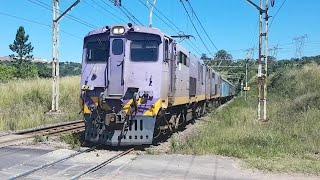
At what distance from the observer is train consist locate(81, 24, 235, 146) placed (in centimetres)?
1405

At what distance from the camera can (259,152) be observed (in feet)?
43.9

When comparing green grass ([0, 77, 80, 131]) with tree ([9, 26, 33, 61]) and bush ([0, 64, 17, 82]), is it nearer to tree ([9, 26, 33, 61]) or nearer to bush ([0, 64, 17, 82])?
bush ([0, 64, 17, 82])

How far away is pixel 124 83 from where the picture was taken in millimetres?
14188

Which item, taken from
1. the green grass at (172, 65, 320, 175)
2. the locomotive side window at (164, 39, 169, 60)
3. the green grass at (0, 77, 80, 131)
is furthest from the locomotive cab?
the green grass at (0, 77, 80, 131)

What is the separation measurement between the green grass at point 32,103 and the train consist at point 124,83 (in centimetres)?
654

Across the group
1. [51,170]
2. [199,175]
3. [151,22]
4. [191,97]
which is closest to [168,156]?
[199,175]

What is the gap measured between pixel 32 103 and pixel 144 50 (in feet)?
49.0

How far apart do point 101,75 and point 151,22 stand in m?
16.5

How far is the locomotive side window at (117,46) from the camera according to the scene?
14430mm

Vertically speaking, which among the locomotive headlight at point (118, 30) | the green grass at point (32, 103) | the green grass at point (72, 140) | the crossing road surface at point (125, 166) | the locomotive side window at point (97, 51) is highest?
the locomotive headlight at point (118, 30)

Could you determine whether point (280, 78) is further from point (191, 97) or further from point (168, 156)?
point (168, 156)

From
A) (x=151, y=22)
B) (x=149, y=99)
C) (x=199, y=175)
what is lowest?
(x=199, y=175)

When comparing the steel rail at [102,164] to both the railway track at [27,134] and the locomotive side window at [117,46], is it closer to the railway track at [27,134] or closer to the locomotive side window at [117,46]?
the locomotive side window at [117,46]

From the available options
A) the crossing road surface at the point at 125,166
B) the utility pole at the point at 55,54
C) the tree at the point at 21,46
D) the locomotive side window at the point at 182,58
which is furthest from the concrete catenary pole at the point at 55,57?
the tree at the point at 21,46
